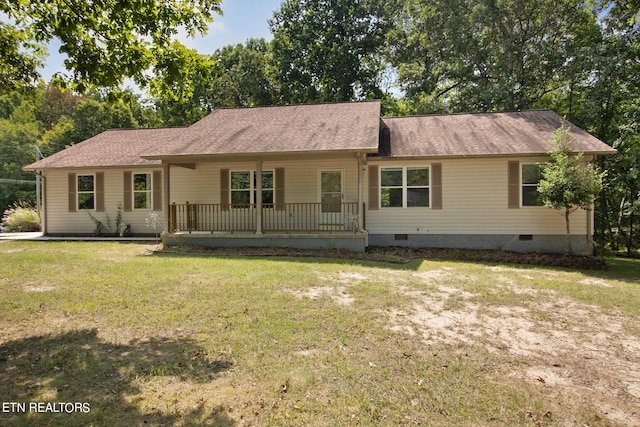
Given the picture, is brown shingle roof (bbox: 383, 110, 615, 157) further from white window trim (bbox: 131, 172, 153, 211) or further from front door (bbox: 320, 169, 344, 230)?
white window trim (bbox: 131, 172, 153, 211)

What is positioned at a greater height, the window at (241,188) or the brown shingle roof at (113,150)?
the brown shingle roof at (113,150)

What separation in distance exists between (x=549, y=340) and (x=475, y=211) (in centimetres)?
801

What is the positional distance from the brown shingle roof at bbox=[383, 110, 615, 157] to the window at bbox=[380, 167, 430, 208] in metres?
0.66

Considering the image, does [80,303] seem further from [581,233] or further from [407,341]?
[581,233]

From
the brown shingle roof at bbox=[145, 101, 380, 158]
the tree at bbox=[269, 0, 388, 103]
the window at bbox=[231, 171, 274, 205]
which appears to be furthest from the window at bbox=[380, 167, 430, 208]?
the tree at bbox=[269, 0, 388, 103]

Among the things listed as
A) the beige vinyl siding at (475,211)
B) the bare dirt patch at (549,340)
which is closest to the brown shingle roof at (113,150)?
the beige vinyl siding at (475,211)

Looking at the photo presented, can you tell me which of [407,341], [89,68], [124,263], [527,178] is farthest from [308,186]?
[407,341]

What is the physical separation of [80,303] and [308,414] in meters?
4.48

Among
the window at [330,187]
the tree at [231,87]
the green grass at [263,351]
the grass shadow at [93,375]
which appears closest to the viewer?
the grass shadow at [93,375]

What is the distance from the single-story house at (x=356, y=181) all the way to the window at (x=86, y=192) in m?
0.65

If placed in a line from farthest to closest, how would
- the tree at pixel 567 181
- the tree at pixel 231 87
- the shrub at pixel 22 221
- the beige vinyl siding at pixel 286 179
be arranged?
the tree at pixel 231 87
the shrub at pixel 22 221
the beige vinyl siding at pixel 286 179
the tree at pixel 567 181

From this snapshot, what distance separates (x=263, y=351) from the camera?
13.1 ft

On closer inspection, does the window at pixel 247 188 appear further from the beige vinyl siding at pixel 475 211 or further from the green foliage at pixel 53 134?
the green foliage at pixel 53 134

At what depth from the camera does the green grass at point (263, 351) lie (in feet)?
9.71
